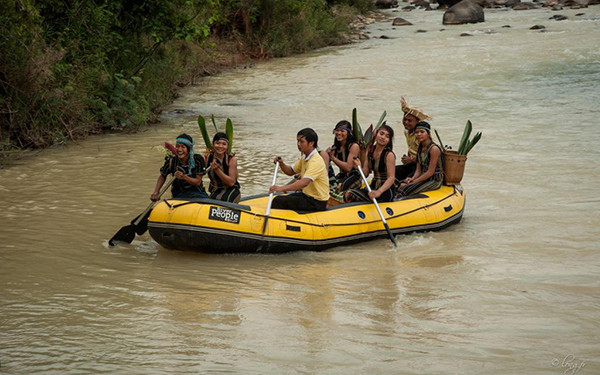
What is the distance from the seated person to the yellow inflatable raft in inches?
5.3

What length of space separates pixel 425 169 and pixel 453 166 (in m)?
0.32

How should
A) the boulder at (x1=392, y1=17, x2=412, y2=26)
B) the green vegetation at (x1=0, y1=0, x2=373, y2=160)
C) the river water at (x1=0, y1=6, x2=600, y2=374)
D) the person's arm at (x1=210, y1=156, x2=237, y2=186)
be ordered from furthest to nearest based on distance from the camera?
the boulder at (x1=392, y1=17, x2=412, y2=26) → the green vegetation at (x1=0, y1=0, x2=373, y2=160) → the person's arm at (x1=210, y1=156, x2=237, y2=186) → the river water at (x1=0, y1=6, x2=600, y2=374)

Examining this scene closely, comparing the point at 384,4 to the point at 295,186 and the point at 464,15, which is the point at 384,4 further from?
the point at 295,186

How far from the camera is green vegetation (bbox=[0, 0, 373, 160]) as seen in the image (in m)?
12.5

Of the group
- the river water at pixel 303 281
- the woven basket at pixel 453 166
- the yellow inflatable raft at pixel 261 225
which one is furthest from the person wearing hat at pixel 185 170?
the woven basket at pixel 453 166

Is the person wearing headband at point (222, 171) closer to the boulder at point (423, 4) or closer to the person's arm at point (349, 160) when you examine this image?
the person's arm at point (349, 160)

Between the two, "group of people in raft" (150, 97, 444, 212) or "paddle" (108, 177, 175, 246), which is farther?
"paddle" (108, 177, 175, 246)

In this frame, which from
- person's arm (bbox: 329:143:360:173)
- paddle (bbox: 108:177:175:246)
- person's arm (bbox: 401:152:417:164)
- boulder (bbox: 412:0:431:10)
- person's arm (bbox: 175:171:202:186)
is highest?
person's arm (bbox: 175:171:202:186)

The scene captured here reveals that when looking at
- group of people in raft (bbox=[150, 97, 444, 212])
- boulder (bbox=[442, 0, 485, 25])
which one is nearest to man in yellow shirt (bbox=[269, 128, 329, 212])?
group of people in raft (bbox=[150, 97, 444, 212])

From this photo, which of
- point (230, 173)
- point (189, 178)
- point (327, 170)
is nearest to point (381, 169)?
point (327, 170)

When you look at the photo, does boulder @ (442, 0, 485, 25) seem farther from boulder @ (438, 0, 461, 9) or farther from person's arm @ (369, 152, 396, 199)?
person's arm @ (369, 152, 396, 199)

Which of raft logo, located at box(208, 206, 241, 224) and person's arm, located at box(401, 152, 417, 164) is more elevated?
raft logo, located at box(208, 206, 241, 224)

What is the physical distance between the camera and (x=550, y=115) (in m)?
16.0
